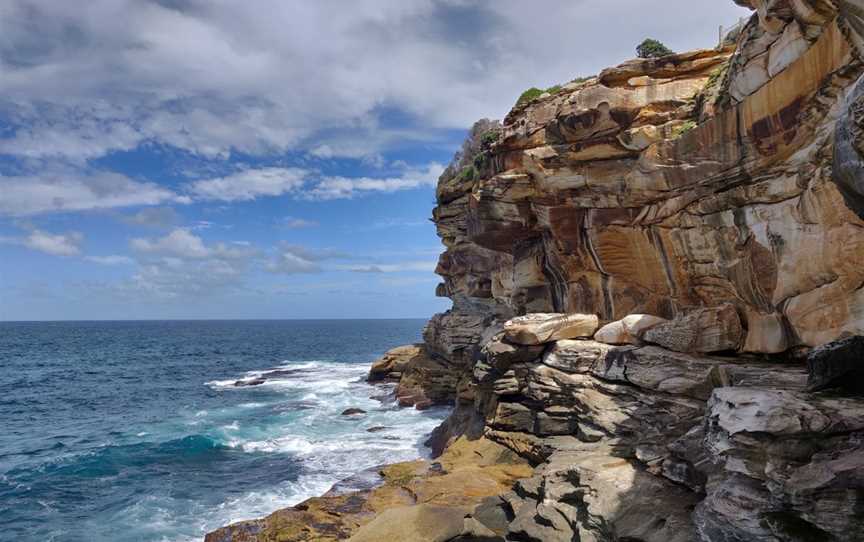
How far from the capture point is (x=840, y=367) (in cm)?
1141

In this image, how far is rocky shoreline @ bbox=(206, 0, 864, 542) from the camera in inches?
419

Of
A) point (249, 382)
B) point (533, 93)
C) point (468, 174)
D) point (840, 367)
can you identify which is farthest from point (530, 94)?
point (249, 382)

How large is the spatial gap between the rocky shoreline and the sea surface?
5.77 meters

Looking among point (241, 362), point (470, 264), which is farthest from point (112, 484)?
point (241, 362)

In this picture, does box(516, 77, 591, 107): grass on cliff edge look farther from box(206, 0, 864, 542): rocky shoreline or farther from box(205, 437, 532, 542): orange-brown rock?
box(205, 437, 532, 542): orange-brown rock

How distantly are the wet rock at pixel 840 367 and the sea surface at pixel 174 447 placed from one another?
807 inches

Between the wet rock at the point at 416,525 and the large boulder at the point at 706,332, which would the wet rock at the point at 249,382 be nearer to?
the wet rock at the point at 416,525

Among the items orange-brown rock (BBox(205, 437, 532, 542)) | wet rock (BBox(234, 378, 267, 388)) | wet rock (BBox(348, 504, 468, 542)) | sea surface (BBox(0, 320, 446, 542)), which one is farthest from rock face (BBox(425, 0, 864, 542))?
wet rock (BBox(234, 378, 267, 388))

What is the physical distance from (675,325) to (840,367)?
737 cm

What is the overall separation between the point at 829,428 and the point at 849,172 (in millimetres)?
5825

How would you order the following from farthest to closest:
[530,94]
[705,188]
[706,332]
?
[530,94] < [705,188] < [706,332]

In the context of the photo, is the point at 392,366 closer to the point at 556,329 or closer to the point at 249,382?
the point at 249,382

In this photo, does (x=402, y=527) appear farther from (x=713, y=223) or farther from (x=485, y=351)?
(x=713, y=223)

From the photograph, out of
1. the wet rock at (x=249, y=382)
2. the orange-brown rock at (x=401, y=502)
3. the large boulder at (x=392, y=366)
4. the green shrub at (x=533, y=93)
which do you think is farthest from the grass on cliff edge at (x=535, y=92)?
the wet rock at (x=249, y=382)
